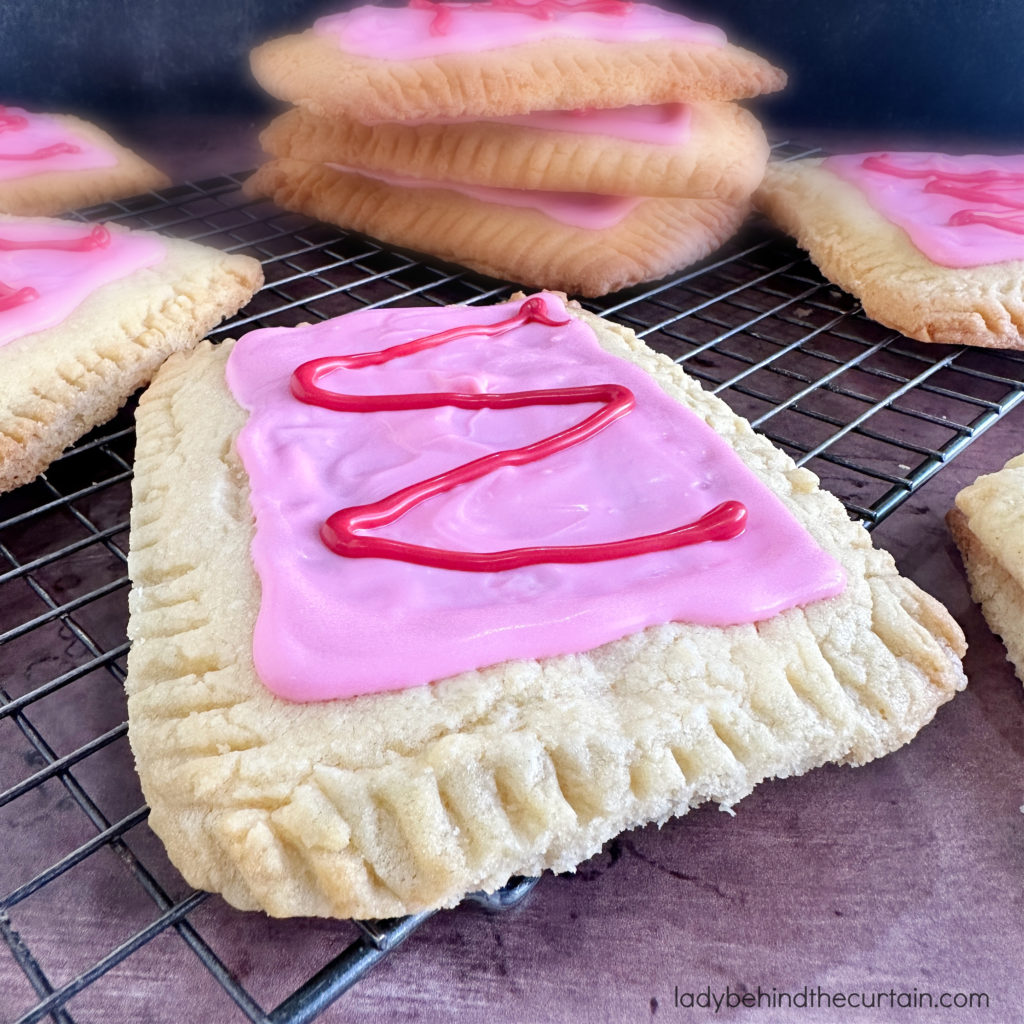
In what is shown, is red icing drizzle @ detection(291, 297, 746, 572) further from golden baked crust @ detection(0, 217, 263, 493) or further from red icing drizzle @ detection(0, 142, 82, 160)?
red icing drizzle @ detection(0, 142, 82, 160)

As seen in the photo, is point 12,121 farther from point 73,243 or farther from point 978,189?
point 978,189

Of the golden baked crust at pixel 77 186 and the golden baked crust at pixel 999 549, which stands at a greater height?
the golden baked crust at pixel 77 186

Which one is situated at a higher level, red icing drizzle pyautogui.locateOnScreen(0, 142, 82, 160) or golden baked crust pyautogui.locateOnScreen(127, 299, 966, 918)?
red icing drizzle pyautogui.locateOnScreen(0, 142, 82, 160)

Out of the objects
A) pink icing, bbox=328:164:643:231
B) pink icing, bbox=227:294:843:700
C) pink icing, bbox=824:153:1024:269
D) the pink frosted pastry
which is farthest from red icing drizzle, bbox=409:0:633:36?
pink icing, bbox=227:294:843:700

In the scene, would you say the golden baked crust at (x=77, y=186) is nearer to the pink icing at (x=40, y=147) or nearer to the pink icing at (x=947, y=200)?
the pink icing at (x=40, y=147)

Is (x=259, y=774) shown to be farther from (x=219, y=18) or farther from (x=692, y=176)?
(x=692, y=176)

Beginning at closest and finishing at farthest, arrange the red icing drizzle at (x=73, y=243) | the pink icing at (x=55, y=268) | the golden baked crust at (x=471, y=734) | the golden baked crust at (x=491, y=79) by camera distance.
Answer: the golden baked crust at (x=471, y=734), the pink icing at (x=55, y=268), the red icing drizzle at (x=73, y=243), the golden baked crust at (x=491, y=79)

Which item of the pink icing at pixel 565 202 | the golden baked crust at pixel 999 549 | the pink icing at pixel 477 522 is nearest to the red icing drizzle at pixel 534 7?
the pink icing at pixel 565 202
